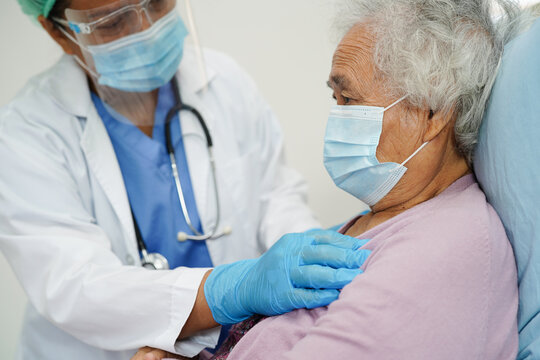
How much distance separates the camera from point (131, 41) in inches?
51.9

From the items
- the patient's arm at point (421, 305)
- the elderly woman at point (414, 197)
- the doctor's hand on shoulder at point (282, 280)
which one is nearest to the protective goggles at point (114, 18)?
the elderly woman at point (414, 197)

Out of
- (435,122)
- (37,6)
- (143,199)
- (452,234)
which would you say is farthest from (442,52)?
(37,6)

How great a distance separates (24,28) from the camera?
163cm

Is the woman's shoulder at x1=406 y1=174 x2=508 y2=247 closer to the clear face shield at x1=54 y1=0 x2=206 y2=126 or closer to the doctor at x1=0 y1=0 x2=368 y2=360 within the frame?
the doctor at x1=0 y1=0 x2=368 y2=360

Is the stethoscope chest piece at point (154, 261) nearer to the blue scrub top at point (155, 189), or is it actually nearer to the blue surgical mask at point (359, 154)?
→ the blue scrub top at point (155, 189)

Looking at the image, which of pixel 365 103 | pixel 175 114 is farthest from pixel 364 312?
pixel 175 114

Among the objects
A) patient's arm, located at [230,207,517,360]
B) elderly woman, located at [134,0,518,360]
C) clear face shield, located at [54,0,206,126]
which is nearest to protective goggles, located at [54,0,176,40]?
clear face shield, located at [54,0,206,126]

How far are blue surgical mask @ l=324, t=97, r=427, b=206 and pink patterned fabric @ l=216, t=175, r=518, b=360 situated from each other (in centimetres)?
12

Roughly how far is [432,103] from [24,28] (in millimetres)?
1420

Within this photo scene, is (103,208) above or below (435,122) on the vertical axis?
below

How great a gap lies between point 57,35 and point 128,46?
0.23 m

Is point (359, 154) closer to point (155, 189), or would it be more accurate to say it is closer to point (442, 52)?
point (442, 52)

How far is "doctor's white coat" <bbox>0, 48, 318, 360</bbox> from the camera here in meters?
1.10

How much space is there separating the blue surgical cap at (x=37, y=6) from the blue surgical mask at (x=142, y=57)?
12 cm
